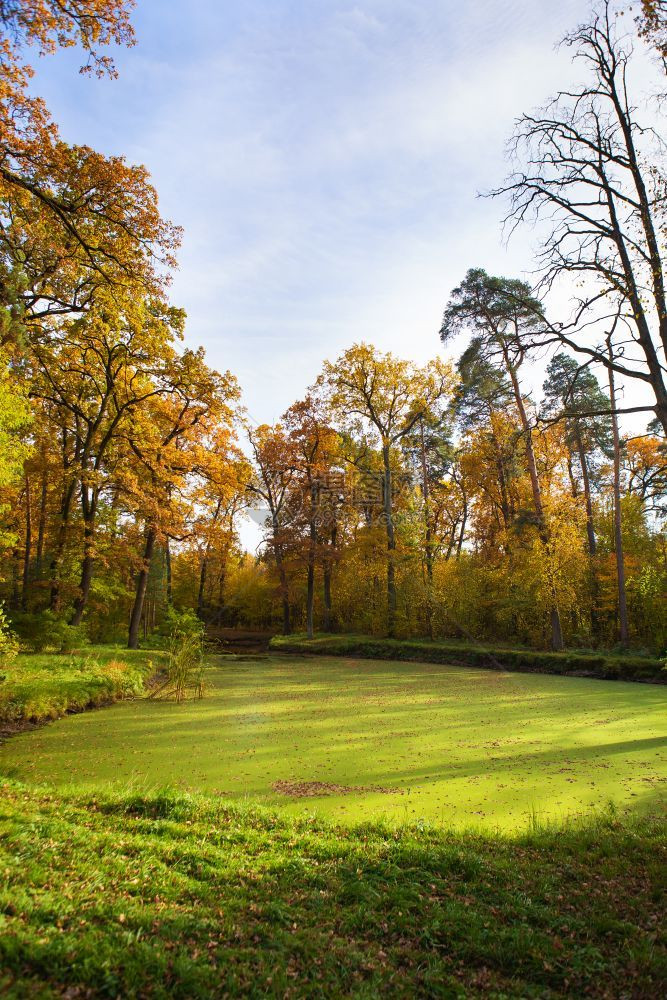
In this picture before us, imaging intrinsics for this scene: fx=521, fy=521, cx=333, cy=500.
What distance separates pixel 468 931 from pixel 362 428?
2125 centimetres

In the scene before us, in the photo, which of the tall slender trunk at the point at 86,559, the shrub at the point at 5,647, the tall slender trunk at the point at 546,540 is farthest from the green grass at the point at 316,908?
the tall slender trunk at the point at 546,540

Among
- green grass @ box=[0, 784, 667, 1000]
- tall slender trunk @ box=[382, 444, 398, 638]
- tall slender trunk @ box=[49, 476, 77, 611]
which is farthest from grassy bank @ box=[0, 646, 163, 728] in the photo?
tall slender trunk @ box=[382, 444, 398, 638]

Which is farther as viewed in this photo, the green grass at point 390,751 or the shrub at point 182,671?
the shrub at point 182,671

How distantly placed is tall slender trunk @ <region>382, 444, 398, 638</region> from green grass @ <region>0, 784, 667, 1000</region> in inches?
656

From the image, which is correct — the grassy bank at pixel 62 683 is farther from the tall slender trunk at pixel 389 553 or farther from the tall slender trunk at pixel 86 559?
the tall slender trunk at pixel 389 553

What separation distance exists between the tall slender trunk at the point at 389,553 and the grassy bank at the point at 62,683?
10.3 meters

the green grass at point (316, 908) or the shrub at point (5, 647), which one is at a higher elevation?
the shrub at point (5, 647)

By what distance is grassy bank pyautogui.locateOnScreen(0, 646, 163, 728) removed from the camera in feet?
25.1

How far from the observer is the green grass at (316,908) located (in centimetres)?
220

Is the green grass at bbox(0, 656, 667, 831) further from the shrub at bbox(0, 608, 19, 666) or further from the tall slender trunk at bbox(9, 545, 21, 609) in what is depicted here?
the tall slender trunk at bbox(9, 545, 21, 609)

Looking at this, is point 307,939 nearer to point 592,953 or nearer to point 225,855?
point 225,855

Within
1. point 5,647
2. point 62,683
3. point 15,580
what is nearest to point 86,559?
point 62,683

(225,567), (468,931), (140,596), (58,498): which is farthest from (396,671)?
(225,567)

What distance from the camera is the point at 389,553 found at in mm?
20469
